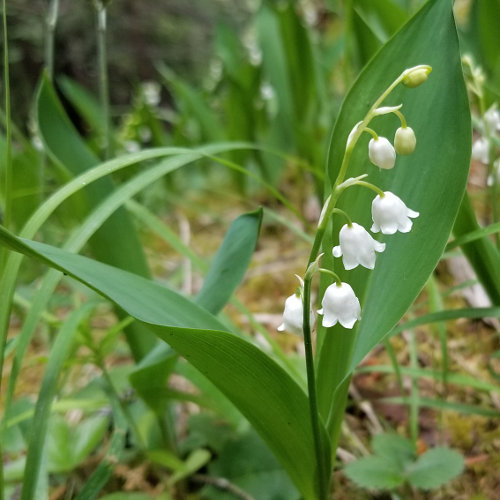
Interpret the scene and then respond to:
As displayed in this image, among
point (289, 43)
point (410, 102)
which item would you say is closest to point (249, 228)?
point (410, 102)

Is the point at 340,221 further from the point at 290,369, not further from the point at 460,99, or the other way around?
the point at 290,369

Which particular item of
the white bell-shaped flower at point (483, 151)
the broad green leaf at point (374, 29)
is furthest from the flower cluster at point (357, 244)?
the broad green leaf at point (374, 29)

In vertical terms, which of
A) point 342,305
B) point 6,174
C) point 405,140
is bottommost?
point 342,305

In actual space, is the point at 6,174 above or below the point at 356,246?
above

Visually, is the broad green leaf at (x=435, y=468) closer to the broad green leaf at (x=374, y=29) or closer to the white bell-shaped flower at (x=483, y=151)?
the white bell-shaped flower at (x=483, y=151)

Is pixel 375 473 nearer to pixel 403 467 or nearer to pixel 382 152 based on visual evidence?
pixel 403 467

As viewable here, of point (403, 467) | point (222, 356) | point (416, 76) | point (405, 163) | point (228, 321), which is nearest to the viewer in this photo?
point (416, 76)

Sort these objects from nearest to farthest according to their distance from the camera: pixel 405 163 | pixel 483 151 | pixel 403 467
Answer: pixel 405 163, pixel 403 467, pixel 483 151

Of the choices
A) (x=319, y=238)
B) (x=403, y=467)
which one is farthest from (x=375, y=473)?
(x=319, y=238)
